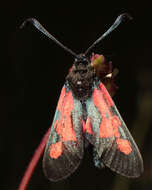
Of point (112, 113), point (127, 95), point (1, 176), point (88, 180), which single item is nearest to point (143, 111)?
point (127, 95)

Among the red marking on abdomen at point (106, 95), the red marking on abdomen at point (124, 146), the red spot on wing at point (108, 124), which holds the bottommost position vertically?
the red marking on abdomen at point (124, 146)

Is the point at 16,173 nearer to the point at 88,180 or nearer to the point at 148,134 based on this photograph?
the point at 88,180

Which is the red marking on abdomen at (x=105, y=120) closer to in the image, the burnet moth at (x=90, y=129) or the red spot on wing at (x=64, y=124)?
the burnet moth at (x=90, y=129)

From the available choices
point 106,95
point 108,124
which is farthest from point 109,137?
point 106,95

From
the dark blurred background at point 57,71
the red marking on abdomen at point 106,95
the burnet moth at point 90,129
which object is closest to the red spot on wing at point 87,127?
the burnet moth at point 90,129

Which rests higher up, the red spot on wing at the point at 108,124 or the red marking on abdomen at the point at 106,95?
the red marking on abdomen at the point at 106,95

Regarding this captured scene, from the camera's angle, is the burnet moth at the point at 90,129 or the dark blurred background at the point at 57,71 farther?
the dark blurred background at the point at 57,71

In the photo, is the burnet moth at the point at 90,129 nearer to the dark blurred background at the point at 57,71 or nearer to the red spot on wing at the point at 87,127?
the red spot on wing at the point at 87,127

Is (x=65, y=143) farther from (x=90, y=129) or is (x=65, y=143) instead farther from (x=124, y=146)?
(x=124, y=146)
